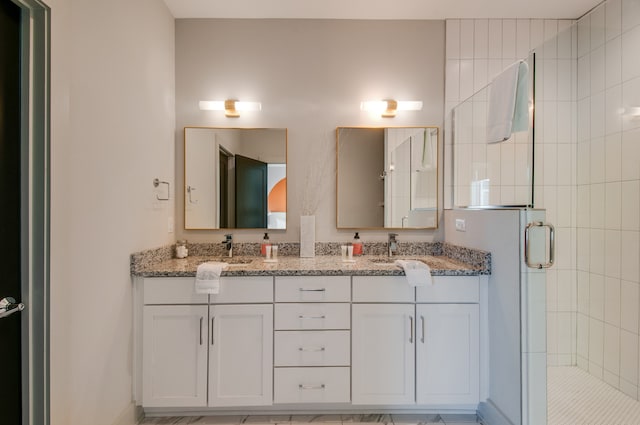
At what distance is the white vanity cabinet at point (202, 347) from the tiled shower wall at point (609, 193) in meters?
2.15

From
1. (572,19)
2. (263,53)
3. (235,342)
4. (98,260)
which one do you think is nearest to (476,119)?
(572,19)

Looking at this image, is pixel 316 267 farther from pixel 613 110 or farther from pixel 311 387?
pixel 613 110

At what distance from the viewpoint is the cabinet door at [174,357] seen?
178cm

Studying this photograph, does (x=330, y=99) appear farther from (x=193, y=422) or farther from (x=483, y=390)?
(x=193, y=422)

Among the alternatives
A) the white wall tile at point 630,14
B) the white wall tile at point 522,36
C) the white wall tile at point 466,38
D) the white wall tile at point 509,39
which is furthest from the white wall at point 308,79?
the white wall tile at point 630,14

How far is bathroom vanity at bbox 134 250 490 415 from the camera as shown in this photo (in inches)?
70.3

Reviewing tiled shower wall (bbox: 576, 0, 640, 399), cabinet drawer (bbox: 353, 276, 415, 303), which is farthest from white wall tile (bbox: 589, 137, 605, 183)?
cabinet drawer (bbox: 353, 276, 415, 303)

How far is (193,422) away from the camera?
72.1 inches

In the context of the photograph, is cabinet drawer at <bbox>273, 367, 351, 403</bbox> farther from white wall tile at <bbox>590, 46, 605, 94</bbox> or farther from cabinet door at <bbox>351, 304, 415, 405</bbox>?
white wall tile at <bbox>590, 46, 605, 94</bbox>

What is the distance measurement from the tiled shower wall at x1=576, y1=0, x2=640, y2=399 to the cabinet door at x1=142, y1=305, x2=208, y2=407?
2.50m

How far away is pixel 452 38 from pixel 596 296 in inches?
81.6

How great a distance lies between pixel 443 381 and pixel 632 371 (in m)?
1.18

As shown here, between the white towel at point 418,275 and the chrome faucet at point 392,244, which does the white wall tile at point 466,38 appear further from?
the white towel at point 418,275

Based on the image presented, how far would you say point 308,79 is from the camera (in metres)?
2.39
